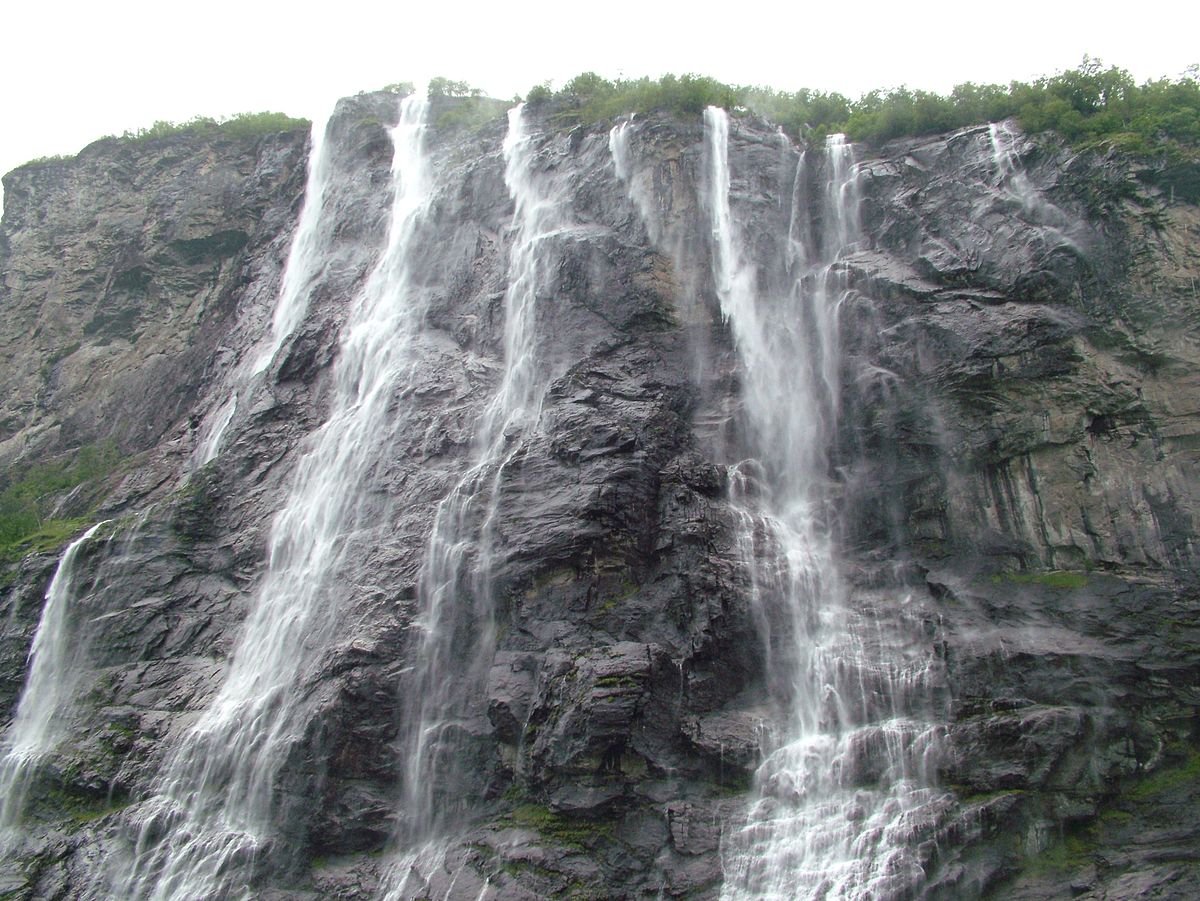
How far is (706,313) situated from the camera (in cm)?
2297

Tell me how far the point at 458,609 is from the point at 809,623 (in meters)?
7.02

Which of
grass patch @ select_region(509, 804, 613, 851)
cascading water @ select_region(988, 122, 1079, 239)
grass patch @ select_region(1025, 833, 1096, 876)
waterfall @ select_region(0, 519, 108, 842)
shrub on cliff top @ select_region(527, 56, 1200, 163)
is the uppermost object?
shrub on cliff top @ select_region(527, 56, 1200, 163)

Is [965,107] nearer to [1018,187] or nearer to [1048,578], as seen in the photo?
[1018,187]

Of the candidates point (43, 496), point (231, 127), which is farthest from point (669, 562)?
point (231, 127)

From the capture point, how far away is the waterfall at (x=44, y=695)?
1992cm

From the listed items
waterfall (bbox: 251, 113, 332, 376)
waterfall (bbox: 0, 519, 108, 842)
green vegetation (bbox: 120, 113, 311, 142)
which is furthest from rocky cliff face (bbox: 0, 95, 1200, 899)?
green vegetation (bbox: 120, 113, 311, 142)

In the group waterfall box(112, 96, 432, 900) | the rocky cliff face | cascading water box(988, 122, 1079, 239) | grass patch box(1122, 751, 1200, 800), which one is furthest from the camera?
cascading water box(988, 122, 1079, 239)

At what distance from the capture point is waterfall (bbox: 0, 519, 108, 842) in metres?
19.9

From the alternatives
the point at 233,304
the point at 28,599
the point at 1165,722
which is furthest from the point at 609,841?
the point at 233,304

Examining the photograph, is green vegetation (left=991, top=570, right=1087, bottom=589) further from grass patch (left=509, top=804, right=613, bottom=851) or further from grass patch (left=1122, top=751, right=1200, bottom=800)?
grass patch (left=509, top=804, right=613, bottom=851)

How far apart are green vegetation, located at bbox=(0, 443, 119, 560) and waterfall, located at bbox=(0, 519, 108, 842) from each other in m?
3.04

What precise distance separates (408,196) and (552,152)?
18.7ft

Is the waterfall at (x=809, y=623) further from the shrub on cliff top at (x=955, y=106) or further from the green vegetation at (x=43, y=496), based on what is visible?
the green vegetation at (x=43, y=496)

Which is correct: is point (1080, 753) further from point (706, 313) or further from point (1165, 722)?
point (706, 313)
